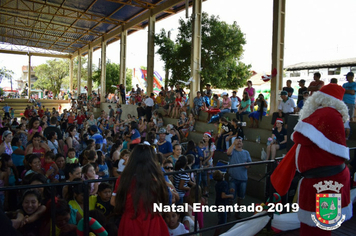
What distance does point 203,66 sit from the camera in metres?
16.5

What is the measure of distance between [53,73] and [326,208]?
51.6m

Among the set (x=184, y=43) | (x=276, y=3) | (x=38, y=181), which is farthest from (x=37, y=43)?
(x=38, y=181)

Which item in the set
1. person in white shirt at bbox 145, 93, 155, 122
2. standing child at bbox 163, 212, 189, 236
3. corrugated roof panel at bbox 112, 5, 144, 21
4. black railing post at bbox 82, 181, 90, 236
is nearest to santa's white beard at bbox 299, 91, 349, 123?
standing child at bbox 163, 212, 189, 236

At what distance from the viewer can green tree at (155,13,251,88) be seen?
1638 cm

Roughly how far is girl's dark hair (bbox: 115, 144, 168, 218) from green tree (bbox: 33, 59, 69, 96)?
49.9 meters

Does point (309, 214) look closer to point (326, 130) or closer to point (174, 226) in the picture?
point (326, 130)

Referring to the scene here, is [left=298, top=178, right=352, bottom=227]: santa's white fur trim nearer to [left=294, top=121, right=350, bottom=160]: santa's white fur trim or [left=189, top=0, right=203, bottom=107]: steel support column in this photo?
[left=294, top=121, right=350, bottom=160]: santa's white fur trim

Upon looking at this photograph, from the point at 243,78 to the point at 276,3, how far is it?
25.7 feet

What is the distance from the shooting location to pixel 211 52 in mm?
16625

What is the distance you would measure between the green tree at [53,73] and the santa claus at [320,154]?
50330 millimetres

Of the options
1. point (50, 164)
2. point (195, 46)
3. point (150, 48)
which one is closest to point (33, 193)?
point (50, 164)

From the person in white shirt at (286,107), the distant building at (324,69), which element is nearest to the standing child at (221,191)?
the person in white shirt at (286,107)

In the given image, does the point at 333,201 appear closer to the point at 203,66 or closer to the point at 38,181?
the point at 38,181

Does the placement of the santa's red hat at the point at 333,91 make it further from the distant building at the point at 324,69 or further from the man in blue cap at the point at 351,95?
the distant building at the point at 324,69
